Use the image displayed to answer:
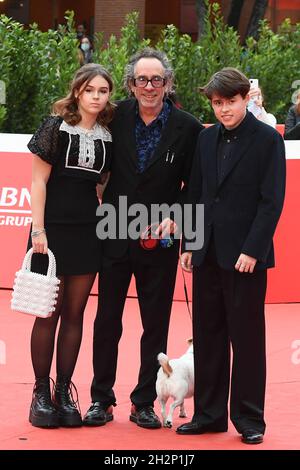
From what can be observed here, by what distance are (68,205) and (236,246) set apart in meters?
1.00

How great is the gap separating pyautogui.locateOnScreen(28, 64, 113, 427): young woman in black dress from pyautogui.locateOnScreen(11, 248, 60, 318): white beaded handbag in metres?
0.11

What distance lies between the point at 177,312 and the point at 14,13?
22.6 meters

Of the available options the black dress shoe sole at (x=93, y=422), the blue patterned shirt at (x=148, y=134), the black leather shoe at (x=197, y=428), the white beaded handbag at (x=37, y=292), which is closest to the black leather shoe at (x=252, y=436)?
the black leather shoe at (x=197, y=428)

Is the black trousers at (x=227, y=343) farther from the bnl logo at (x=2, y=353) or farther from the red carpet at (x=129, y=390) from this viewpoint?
the bnl logo at (x=2, y=353)

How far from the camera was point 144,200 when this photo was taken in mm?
5898

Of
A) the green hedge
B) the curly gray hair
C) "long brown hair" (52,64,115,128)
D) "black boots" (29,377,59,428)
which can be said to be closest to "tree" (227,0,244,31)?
the green hedge

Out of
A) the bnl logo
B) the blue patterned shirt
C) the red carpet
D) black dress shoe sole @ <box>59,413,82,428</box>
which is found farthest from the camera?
the bnl logo

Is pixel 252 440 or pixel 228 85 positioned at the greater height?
pixel 228 85

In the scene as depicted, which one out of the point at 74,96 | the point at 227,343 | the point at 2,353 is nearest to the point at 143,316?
the point at 227,343

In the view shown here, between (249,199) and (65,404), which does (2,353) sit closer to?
(65,404)

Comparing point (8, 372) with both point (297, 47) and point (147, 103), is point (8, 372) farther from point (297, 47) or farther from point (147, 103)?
point (297, 47)

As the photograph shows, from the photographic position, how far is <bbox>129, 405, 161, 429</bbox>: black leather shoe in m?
5.89

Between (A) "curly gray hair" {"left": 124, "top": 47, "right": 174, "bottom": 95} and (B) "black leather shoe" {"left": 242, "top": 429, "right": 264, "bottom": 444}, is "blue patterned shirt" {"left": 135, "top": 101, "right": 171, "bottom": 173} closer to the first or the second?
(A) "curly gray hair" {"left": 124, "top": 47, "right": 174, "bottom": 95}
